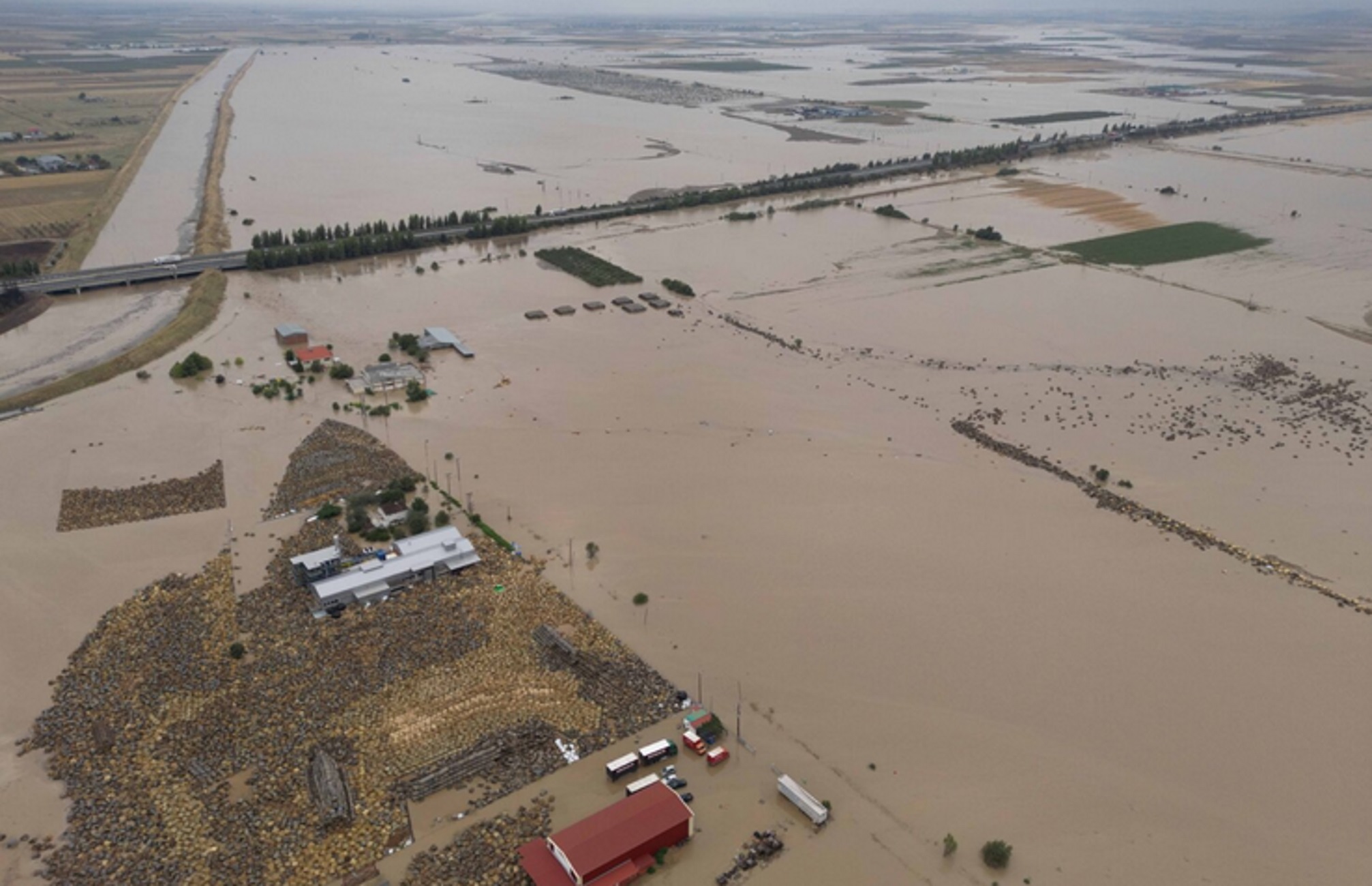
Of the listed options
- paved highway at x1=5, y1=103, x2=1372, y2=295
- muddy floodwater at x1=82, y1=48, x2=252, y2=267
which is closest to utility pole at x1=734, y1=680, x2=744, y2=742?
paved highway at x1=5, y1=103, x2=1372, y2=295

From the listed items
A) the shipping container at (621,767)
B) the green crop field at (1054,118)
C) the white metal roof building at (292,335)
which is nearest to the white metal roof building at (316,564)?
the shipping container at (621,767)

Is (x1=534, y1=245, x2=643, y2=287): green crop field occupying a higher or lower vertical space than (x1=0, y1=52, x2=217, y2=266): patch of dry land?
lower

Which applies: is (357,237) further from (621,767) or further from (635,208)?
(621,767)

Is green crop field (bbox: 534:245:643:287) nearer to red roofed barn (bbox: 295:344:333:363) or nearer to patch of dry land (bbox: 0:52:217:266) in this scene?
red roofed barn (bbox: 295:344:333:363)

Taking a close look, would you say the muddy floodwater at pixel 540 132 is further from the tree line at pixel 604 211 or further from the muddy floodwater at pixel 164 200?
the tree line at pixel 604 211

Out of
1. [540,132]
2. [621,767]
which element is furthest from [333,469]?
[540,132]

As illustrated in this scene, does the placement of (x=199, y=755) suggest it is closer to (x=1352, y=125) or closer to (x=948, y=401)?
(x=948, y=401)
